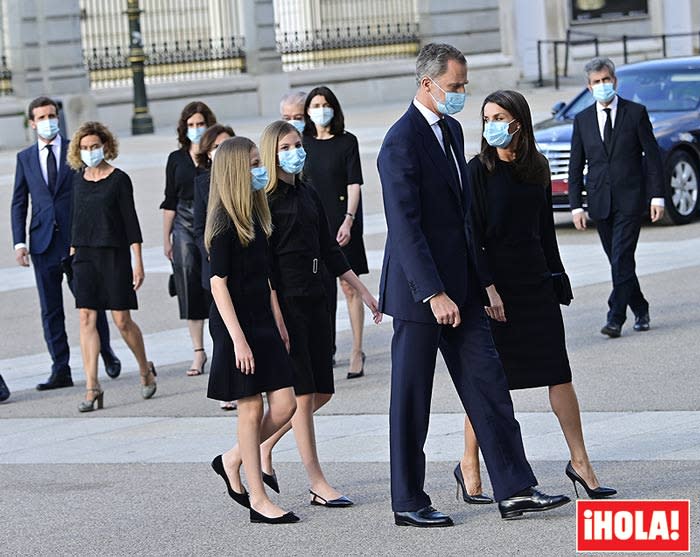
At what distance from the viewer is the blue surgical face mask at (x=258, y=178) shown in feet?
23.2

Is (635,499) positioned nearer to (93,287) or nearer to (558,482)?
(558,482)

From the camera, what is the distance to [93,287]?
10.3 meters

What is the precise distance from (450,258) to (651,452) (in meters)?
1.75

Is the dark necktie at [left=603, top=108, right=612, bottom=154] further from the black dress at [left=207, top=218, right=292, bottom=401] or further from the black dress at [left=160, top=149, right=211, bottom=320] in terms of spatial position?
the black dress at [left=207, top=218, right=292, bottom=401]

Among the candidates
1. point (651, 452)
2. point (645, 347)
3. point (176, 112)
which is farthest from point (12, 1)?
Result: point (651, 452)

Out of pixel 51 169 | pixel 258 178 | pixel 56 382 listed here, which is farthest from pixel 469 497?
pixel 51 169

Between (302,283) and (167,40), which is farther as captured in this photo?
(167,40)

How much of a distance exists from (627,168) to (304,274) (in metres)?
4.39

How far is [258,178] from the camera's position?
710 cm

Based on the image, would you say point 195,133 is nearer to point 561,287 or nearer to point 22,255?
point 22,255

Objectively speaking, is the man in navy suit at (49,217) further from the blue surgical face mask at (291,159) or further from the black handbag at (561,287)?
the black handbag at (561,287)

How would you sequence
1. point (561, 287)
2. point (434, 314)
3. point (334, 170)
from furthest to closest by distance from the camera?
1. point (334, 170)
2. point (561, 287)
3. point (434, 314)

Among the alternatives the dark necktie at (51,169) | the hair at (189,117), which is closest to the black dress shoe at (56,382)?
the dark necktie at (51,169)

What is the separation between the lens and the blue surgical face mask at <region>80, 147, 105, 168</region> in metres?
10.2
